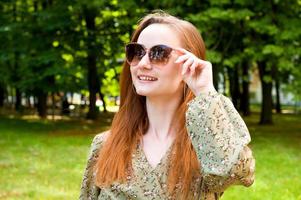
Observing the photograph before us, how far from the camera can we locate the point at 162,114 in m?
2.17

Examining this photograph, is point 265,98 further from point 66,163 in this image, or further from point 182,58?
point 182,58

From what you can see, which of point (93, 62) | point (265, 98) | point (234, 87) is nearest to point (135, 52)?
point (265, 98)

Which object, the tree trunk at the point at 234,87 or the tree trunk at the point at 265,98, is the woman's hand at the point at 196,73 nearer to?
the tree trunk at the point at 265,98

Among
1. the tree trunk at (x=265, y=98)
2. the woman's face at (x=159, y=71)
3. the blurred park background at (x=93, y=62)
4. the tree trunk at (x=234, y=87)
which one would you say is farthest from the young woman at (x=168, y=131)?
the tree trunk at (x=234, y=87)

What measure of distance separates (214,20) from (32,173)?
796 cm

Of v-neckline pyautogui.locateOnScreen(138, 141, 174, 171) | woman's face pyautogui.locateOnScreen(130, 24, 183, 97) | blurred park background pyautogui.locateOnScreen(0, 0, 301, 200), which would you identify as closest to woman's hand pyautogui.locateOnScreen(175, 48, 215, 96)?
woman's face pyautogui.locateOnScreen(130, 24, 183, 97)

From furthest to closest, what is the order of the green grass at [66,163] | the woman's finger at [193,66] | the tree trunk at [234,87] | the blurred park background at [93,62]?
1. the tree trunk at [234,87]
2. the blurred park background at [93,62]
3. the green grass at [66,163]
4. the woman's finger at [193,66]

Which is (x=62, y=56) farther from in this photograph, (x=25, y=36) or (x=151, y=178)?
(x=151, y=178)

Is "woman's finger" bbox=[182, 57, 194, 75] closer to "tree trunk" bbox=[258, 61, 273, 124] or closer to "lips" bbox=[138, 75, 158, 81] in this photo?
"lips" bbox=[138, 75, 158, 81]

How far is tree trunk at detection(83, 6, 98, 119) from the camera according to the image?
22797 millimetres

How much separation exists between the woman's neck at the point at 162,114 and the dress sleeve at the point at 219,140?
0.22m

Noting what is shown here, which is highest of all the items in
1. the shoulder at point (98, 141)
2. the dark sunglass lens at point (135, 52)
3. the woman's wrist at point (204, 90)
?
the dark sunglass lens at point (135, 52)

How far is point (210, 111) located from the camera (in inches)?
74.4

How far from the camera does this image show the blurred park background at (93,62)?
10.3 m
